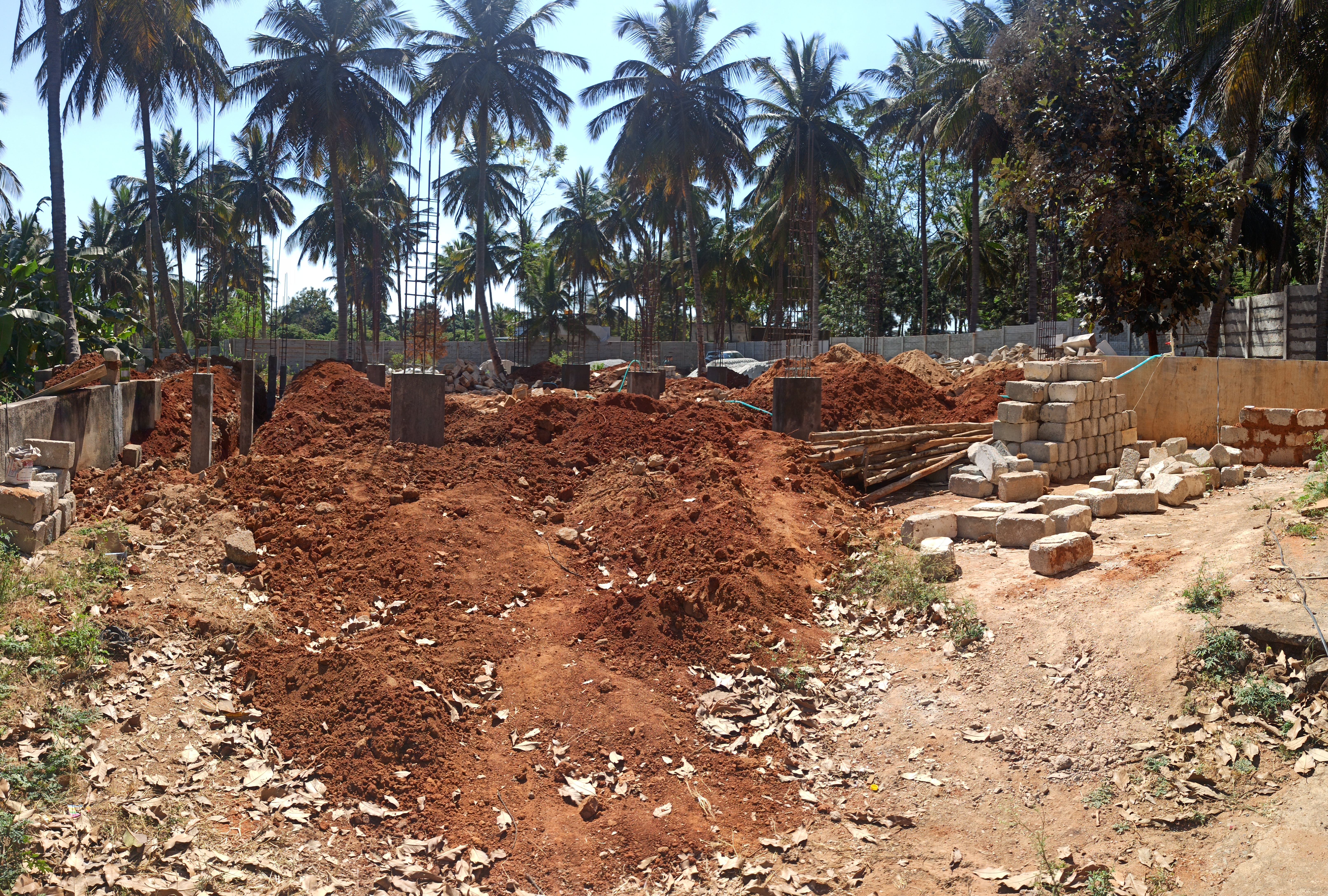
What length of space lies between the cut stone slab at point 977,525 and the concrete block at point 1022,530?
6 centimetres

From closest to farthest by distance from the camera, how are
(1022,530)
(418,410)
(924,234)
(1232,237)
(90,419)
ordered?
(1022,530)
(90,419)
(418,410)
(1232,237)
(924,234)

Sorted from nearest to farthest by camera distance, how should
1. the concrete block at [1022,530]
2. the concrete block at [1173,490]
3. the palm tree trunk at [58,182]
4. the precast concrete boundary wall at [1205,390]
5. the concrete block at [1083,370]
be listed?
the concrete block at [1022,530]
the concrete block at [1173,490]
the concrete block at [1083,370]
the precast concrete boundary wall at [1205,390]
the palm tree trunk at [58,182]

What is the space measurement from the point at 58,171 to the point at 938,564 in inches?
697

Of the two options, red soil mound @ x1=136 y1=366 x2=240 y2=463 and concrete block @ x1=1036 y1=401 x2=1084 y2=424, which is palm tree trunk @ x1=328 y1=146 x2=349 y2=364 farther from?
concrete block @ x1=1036 y1=401 x2=1084 y2=424

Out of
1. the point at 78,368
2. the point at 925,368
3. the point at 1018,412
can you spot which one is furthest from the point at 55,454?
the point at 925,368

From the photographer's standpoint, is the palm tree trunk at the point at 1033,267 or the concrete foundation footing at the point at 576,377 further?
the palm tree trunk at the point at 1033,267

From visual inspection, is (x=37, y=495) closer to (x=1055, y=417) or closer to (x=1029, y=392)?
(x=1029, y=392)

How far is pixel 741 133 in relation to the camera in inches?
1188

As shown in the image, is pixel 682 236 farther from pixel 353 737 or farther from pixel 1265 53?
pixel 353 737

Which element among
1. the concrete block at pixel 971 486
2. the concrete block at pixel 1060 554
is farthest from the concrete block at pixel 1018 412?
the concrete block at pixel 1060 554

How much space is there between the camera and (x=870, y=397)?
13117 millimetres

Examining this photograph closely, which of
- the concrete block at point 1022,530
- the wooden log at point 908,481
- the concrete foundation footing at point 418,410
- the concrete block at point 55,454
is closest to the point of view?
the concrete block at point 55,454

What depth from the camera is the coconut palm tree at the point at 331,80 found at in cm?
2708

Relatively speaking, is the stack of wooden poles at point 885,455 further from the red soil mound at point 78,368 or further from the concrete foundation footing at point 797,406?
the red soil mound at point 78,368
